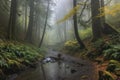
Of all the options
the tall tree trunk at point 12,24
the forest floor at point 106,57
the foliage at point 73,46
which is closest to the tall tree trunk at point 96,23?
the forest floor at point 106,57

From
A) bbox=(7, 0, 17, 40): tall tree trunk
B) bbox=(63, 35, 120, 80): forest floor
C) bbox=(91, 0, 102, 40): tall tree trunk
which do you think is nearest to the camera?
bbox=(63, 35, 120, 80): forest floor

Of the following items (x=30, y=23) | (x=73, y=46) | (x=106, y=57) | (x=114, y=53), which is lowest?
(x=106, y=57)

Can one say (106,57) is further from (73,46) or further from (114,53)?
(73,46)

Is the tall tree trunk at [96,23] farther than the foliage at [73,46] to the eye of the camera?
No

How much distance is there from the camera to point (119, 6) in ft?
38.7

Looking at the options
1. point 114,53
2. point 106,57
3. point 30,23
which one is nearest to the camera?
point 114,53

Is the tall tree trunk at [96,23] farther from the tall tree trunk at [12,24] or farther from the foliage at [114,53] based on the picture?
the tall tree trunk at [12,24]

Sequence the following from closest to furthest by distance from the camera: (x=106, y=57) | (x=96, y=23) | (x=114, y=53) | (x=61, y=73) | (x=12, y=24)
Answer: (x=61, y=73)
(x=114, y=53)
(x=106, y=57)
(x=96, y=23)
(x=12, y=24)

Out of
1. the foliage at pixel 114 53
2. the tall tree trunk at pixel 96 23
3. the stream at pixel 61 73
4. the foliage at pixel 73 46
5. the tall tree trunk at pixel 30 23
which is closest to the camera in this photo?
the stream at pixel 61 73

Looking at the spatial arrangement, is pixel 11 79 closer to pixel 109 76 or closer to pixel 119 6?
pixel 109 76

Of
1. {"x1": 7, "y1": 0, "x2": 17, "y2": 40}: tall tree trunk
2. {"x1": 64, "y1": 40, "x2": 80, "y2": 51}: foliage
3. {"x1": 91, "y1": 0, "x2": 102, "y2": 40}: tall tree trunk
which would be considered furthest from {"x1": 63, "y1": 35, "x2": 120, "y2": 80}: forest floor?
{"x1": 7, "y1": 0, "x2": 17, "y2": 40}: tall tree trunk

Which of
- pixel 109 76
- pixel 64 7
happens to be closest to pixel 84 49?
pixel 109 76

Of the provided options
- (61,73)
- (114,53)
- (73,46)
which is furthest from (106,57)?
(73,46)

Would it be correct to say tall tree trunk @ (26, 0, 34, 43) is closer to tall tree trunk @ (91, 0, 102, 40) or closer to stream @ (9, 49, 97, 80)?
tall tree trunk @ (91, 0, 102, 40)
